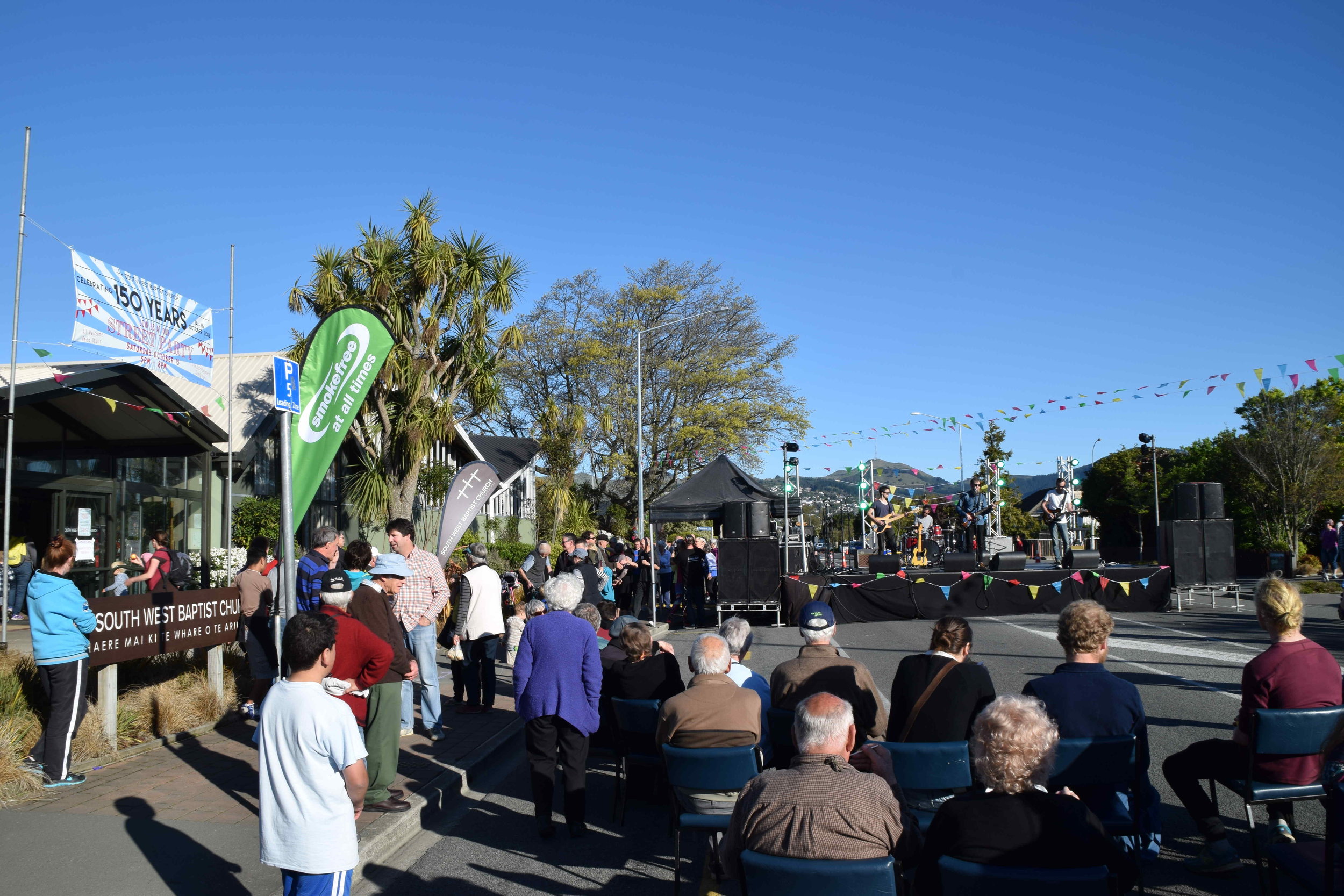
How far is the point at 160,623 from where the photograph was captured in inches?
307

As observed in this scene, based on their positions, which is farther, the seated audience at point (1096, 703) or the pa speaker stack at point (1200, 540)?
the pa speaker stack at point (1200, 540)

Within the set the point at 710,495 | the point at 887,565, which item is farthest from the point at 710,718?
the point at 710,495

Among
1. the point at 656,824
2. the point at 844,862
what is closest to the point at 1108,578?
the point at 656,824

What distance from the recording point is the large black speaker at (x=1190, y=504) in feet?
60.8

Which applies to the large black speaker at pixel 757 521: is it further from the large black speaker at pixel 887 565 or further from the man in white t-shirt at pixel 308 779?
the man in white t-shirt at pixel 308 779

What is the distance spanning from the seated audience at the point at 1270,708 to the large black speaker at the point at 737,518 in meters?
13.8

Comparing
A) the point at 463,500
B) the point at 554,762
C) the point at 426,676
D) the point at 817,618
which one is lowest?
the point at 554,762

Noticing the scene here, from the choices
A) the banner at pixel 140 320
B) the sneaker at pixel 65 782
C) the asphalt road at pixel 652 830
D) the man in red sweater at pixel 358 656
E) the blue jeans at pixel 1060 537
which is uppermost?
the banner at pixel 140 320

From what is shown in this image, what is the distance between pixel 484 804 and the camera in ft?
21.8

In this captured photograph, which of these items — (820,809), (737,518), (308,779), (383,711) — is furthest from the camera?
(737,518)

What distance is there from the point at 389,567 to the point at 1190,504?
55.6ft

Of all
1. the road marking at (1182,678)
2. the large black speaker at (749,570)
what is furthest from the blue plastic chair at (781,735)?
the large black speaker at (749,570)

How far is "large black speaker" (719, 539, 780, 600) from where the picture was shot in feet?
59.8

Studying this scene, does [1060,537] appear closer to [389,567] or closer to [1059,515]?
[1059,515]
